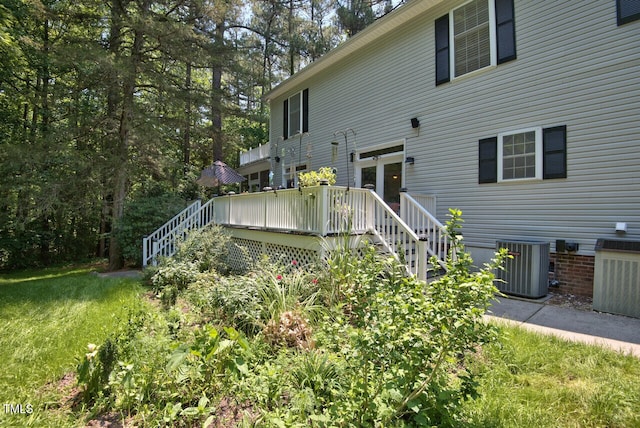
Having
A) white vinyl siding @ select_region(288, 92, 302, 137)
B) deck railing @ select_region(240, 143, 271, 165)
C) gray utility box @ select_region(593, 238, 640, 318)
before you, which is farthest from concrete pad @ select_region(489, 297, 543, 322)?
deck railing @ select_region(240, 143, 271, 165)

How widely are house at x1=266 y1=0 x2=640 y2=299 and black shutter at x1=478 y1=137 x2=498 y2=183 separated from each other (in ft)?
0.07

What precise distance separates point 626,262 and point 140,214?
10215 millimetres

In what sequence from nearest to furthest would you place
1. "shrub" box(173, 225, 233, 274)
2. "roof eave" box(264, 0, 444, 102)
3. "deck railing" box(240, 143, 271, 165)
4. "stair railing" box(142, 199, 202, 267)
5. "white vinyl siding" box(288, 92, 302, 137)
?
"shrub" box(173, 225, 233, 274), "roof eave" box(264, 0, 444, 102), "stair railing" box(142, 199, 202, 267), "white vinyl siding" box(288, 92, 302, 137), "deck railing" box(240, 143, 271, 165)

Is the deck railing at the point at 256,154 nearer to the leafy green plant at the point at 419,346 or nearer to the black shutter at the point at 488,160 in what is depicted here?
the black shutter at the point at 488,160

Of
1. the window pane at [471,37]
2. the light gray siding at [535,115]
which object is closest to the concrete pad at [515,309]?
the light gray siding at [535,115]

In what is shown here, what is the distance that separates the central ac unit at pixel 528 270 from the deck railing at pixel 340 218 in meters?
1.25

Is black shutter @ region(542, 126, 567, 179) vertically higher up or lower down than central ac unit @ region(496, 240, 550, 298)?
higher up

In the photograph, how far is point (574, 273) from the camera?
529 centimetres

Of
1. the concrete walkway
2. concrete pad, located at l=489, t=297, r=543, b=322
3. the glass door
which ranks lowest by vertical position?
concrete pad, located at l=489, t=297, r=543, b=322

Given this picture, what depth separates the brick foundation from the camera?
202 inches

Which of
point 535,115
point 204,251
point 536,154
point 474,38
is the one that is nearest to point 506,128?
point 535,115

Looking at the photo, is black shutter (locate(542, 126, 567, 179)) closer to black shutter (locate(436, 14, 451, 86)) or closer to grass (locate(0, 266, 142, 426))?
black shutter (locate(436, 14, 451, 86))

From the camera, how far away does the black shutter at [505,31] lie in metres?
6.05

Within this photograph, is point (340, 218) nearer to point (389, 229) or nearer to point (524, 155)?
point (389, 229)
